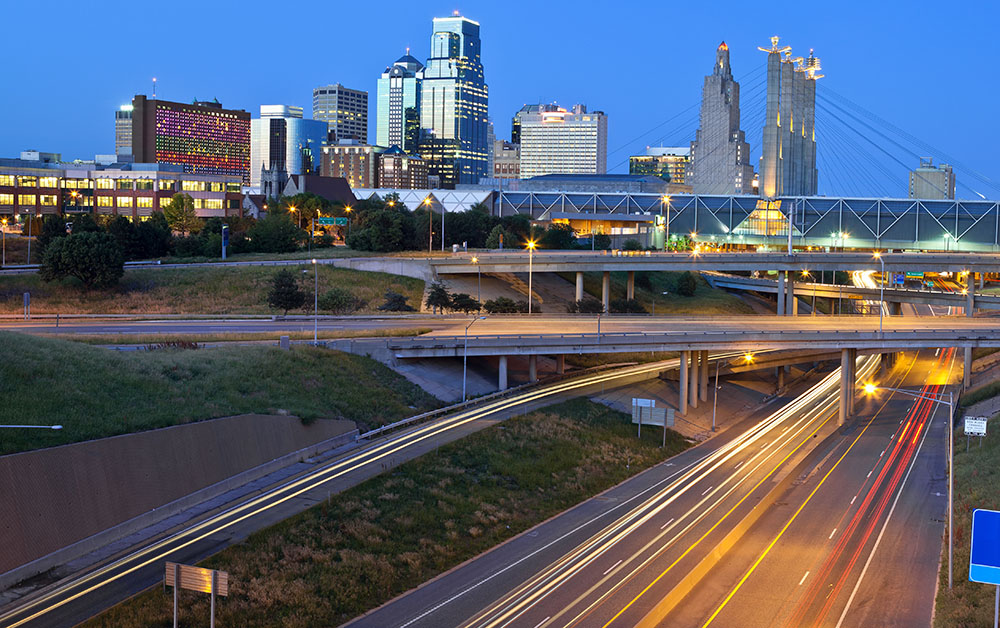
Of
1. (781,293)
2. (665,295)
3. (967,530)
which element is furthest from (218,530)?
(665,295)

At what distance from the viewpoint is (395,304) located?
270 feet

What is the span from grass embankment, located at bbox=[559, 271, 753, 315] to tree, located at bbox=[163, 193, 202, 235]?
50.2 meters

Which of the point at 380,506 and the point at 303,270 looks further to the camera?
the point at 303,270

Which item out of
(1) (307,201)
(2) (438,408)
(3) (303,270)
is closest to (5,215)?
(1) (307,201)

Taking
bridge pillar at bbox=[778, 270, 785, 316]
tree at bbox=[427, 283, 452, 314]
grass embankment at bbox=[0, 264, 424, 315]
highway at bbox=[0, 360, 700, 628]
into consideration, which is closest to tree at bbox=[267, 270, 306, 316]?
grass embankment at bbox=[0, 264, 424, 315]

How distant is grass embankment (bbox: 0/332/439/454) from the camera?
3612 cm

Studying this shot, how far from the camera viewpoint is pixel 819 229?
505 ft

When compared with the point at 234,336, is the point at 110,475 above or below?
below

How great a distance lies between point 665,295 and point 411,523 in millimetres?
86049

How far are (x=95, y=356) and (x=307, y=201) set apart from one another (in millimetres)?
99353

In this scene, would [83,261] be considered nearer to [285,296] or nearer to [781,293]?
[285,296]

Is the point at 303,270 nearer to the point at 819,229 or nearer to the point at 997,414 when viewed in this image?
the point at 997,414

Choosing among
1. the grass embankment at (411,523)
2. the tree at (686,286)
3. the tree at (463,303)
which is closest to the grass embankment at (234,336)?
the grass embankment at (411,523)

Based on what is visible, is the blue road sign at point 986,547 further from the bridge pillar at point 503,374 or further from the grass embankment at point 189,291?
the grass embankment at point 189,291
